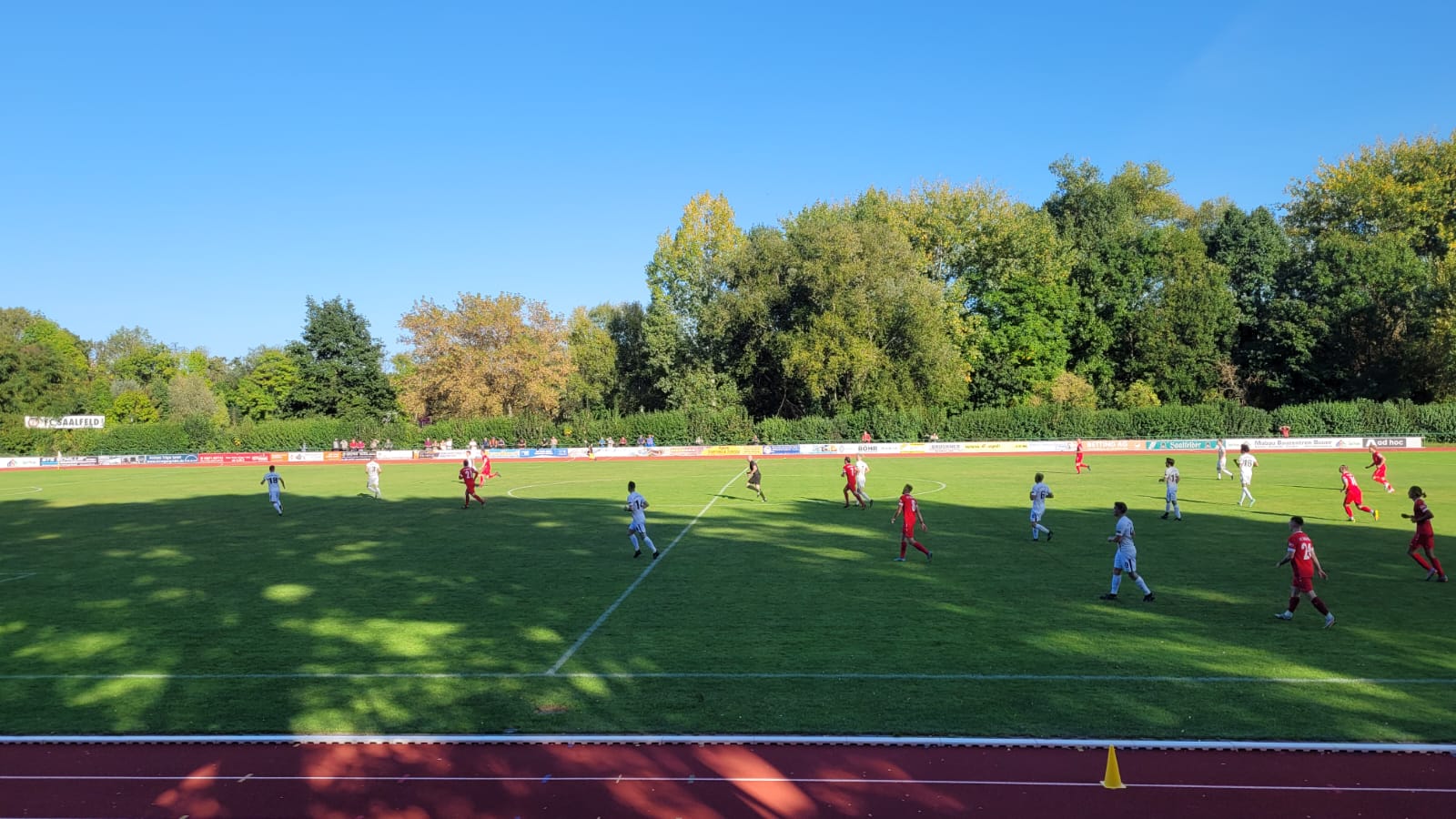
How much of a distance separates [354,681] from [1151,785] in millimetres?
9751

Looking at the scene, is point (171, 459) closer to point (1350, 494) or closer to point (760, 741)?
point (760, 741)

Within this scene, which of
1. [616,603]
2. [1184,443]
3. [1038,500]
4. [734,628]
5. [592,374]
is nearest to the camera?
[734,628]

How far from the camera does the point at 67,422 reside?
78.9 m

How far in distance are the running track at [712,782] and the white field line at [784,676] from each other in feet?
7.10

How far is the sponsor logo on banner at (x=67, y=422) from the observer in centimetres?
Result: 7844

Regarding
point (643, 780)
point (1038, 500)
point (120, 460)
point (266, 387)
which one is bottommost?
point (643, 780)

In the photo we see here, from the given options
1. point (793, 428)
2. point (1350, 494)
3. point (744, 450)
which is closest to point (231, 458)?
point (744, 450)

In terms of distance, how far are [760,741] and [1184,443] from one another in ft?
187

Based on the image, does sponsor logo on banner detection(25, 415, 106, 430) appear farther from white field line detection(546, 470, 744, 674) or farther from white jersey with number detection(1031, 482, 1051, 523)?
white jersey with number detection(1031, 482, 1051, 523)

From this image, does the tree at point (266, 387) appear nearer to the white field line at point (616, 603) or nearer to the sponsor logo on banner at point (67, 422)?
the sponsor logo on banner at point (67, 422)

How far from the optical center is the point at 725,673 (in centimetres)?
1209

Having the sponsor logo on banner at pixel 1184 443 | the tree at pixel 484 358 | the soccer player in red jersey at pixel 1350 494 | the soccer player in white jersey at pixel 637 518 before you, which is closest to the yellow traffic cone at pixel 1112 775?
the soccer player in white jersey at pixel 637 518

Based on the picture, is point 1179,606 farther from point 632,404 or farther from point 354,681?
point 632,404

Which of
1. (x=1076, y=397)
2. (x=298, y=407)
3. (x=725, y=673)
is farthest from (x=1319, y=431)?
(x=298, y=407)
